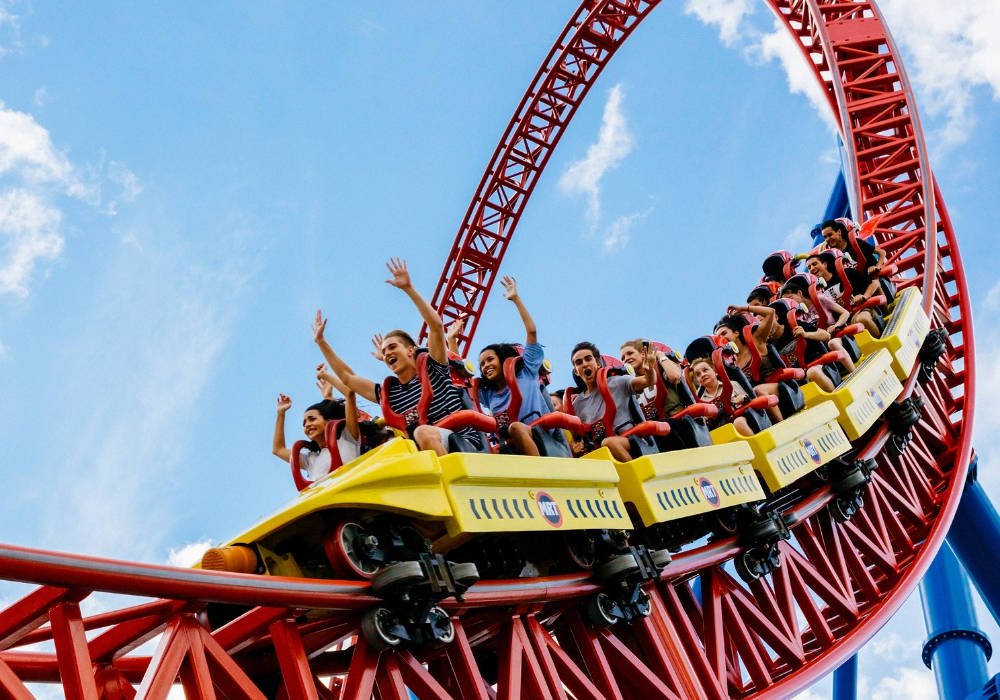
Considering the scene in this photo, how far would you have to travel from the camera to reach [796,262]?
9.47 m

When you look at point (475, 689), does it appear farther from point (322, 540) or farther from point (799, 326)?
point (799, 326)

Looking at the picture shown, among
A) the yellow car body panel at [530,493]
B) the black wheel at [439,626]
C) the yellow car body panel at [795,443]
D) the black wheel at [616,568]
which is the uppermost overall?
the yellow car body panel at [795,443]

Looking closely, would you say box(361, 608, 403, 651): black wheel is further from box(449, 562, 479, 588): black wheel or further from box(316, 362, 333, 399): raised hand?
box(316, 362, 333, 399): raised hand

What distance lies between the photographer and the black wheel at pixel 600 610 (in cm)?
501

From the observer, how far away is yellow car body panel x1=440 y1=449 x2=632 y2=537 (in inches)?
166

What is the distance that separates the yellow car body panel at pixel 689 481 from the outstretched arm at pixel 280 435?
149 centimetres

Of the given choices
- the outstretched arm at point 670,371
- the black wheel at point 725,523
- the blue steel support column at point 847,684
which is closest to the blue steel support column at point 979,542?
the blue steel support column at point 847,684

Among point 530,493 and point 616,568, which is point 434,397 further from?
point 616,568

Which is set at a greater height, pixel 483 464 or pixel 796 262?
pixel 796 262

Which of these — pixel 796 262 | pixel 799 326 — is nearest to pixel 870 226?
pixel 796 262

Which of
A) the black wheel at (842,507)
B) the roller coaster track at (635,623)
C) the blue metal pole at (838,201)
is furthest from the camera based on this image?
the blue metal pole at (838,201)

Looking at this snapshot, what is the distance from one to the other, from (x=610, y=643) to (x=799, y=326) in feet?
10.1

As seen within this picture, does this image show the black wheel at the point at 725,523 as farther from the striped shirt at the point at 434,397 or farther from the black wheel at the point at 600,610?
the striped shirt at the point at 434,397

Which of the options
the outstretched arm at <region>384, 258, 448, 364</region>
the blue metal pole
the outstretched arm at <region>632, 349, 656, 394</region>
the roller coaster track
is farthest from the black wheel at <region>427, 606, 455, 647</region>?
the blue metal pole
